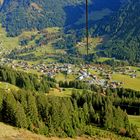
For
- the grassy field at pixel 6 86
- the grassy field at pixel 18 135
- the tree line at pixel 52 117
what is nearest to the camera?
the grassy field at pixel 18 135

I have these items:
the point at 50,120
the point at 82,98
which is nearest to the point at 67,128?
the point at 50,120

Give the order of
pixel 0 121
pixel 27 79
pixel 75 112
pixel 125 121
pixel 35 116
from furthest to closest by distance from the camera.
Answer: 1. pixel 27 79
2. pixel 125 121
3. pixel 75 112
4. pixel 35 116
5. pixel 0 121

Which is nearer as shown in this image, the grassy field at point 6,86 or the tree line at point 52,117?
the tree line at point 52,117

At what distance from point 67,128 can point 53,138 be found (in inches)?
338

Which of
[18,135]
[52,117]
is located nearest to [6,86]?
[52,117]

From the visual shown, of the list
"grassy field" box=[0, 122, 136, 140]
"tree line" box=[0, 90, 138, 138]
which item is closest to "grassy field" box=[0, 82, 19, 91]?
"tree line" box=[0, 90, 138, 138]

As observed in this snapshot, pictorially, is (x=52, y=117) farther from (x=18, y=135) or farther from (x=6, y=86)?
(x=6, y=86)

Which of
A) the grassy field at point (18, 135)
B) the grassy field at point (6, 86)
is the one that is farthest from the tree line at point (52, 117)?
the grassy field at point (6, 86)

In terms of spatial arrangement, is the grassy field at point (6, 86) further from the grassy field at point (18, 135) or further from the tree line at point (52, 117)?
the grassy field at point (18, 135)

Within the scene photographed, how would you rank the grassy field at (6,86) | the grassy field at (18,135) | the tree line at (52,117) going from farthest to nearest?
the grassy field at (6,86) < the tree line at (52,117) < the grassy field at (18,135)

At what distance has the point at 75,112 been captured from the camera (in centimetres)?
12200

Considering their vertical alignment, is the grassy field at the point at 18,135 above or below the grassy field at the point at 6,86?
above

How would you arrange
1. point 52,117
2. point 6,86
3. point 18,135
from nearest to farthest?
point 18,135 < point 52,117 < point 6,86

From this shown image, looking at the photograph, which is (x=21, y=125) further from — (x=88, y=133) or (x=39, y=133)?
(x=88, y=133)
